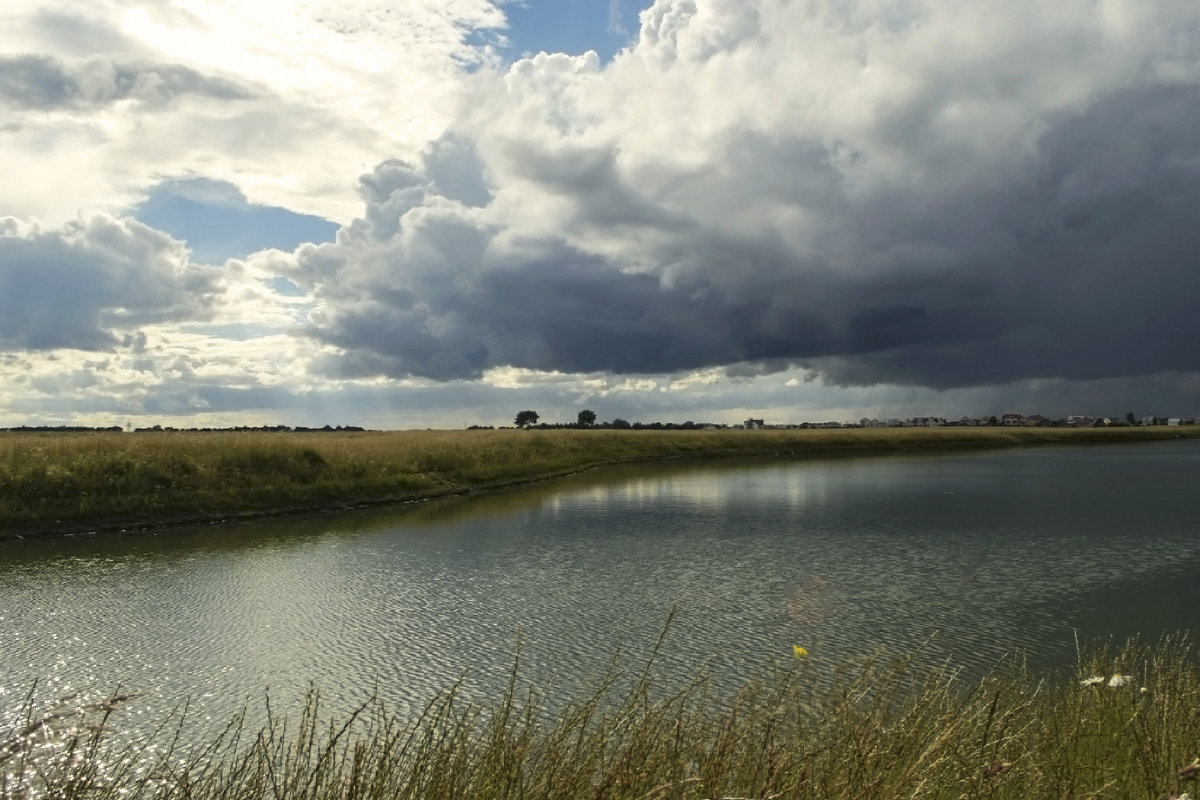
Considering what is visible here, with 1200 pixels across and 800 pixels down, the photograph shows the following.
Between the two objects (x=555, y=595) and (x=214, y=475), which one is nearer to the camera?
(x=555, y=595)

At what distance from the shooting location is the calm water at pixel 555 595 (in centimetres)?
1598

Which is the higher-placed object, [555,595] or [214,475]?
[214,475]

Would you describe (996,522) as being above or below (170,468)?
below

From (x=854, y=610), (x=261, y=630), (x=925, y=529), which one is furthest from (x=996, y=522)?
(x=261, y=630)

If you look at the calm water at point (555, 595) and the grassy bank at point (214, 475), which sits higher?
the grassy bank at point (214, 475)

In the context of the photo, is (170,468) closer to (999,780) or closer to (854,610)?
(854,610)

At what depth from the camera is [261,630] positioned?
762 inches

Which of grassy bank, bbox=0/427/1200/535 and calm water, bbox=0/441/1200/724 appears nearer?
calm water, bbox=0/441/1200/724

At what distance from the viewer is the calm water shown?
16.0m

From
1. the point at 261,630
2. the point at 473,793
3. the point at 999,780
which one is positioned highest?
the point at 999,780

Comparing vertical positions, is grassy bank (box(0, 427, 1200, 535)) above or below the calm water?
above

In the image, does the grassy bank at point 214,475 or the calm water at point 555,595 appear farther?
the grassy bank at point 214,475

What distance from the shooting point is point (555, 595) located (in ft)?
72.8

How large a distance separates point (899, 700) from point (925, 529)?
23.8 meters
